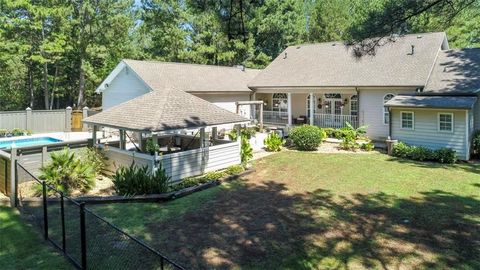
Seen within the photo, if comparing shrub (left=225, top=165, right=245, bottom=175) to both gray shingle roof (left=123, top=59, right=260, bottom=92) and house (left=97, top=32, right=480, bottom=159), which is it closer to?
gray shingle roof (left=123, top=59, right=260, bottom=92)

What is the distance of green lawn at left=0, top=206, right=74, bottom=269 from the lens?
6359 mm

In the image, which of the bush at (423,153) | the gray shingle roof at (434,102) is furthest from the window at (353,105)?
the bush at (423,153)

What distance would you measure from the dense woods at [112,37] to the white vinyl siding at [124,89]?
7766mm

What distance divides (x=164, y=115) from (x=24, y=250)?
693 cm

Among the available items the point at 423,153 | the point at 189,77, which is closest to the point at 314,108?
the point at 189,77

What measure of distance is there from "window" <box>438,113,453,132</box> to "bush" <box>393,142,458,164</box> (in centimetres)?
115

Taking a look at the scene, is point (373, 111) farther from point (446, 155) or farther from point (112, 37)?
point (112, 37)

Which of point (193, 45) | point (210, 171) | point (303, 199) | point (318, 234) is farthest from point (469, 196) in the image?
point (193, 45)

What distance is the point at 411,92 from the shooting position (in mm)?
19719

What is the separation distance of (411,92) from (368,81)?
2.48m

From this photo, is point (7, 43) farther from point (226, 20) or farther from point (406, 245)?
point (406, 245)

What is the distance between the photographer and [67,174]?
39.0 feet

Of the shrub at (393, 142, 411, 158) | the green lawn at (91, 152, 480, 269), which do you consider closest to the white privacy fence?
the green lawn at (91, 152, 480, 269)

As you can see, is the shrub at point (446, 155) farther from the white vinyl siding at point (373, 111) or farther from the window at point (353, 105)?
the window at point (353, 105)
